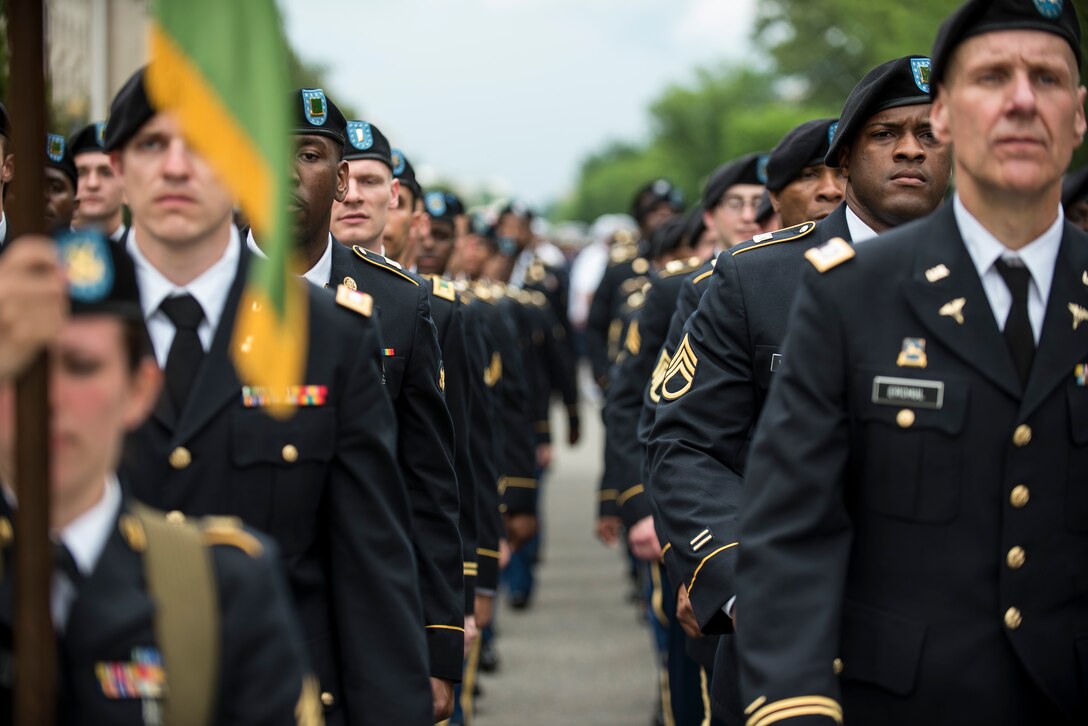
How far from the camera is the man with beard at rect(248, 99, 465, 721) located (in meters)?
5.19

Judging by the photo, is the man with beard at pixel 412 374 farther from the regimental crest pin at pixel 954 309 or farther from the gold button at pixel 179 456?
the regimental crest pin at pixel 954 309

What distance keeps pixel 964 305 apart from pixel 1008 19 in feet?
2.04

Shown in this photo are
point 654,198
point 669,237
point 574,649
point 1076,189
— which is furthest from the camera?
point 654,198

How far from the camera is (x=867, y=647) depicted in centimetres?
383

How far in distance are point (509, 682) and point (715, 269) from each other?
18.5 feet

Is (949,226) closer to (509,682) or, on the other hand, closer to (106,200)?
(106,200)

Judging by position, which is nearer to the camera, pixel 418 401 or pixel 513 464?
pixel 418 401

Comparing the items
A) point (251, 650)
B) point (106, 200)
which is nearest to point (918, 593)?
point (251, 650)

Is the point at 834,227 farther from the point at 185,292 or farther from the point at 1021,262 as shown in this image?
the point at 185,292

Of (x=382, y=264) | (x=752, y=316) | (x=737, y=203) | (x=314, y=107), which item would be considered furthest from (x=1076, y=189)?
(x=314, y=107)

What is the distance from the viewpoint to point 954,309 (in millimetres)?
3801

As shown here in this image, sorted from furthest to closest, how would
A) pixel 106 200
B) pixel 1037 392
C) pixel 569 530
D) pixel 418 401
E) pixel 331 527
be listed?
pixel 569 530 → pixel 106 200 → pixel 418 401 → pixel 331 527 → pixel 1037 392

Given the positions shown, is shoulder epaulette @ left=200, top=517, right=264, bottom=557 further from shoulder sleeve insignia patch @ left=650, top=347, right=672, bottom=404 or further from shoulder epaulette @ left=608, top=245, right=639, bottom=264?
shoulder epaulette @ left=608, top=245, right=639, bottom=264

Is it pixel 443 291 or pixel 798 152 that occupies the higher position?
pixel 798 152
